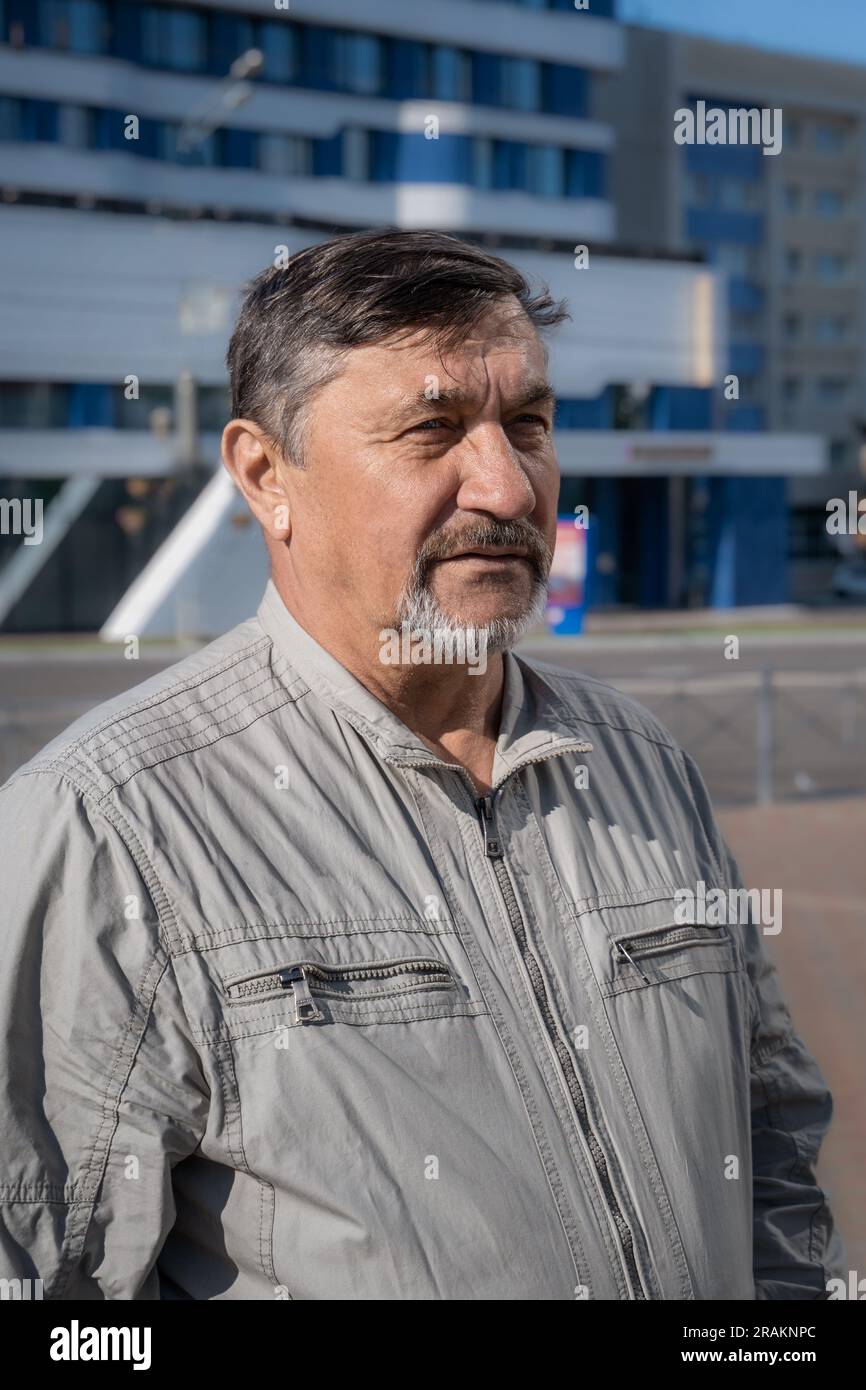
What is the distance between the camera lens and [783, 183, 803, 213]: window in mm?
62312

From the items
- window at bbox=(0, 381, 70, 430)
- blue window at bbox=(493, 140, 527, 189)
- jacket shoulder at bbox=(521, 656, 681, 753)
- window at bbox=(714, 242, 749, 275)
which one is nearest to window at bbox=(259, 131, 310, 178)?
blue window at bbox=(493, 140, 527, 189)

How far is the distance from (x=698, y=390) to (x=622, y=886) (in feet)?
115

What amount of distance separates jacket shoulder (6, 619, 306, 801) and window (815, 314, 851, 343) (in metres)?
65.4

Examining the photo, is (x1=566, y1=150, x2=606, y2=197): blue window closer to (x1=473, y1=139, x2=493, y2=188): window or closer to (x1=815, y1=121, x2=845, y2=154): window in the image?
(x1=473, y1=139, x2=493, y2=188): window

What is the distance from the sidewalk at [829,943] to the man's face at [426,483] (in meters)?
1.40

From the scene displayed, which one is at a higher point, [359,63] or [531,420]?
[359,63]

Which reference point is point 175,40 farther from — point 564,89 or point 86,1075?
point 86,1075

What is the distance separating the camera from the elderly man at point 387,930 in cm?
163

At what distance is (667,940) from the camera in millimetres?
1927

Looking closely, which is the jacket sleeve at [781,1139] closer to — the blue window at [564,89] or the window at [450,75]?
the window at [450,75]

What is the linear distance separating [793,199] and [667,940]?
214 feet

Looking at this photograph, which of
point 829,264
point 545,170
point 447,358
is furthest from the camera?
point 829,264

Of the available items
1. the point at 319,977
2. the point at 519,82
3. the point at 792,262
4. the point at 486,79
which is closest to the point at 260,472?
the point at 319,977
